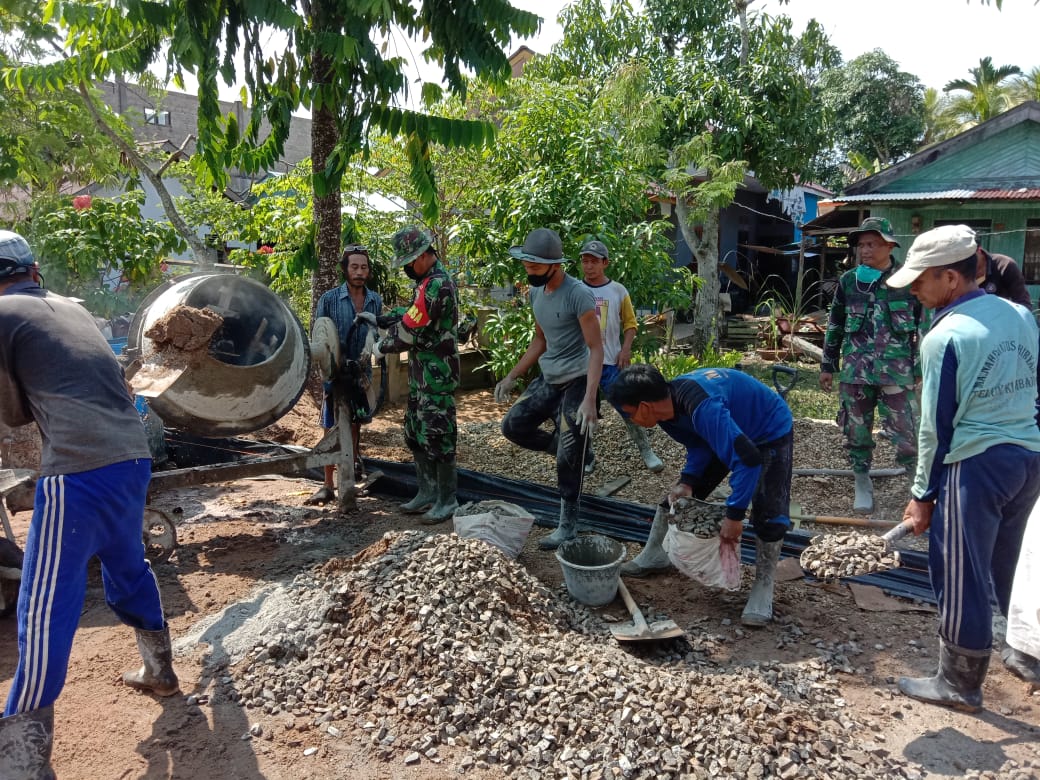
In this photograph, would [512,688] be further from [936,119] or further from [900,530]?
[936,119]

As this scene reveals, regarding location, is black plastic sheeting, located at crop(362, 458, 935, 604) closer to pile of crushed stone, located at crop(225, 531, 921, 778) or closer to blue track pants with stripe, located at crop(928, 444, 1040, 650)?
pile of crushed stone, located at crop(225, 531, 921, 778)

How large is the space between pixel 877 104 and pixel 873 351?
73.3 ft

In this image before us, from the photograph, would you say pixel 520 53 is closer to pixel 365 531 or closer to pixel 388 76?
pixel 388 76

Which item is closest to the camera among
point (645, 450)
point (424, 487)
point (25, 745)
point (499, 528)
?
→ point (25, 745)

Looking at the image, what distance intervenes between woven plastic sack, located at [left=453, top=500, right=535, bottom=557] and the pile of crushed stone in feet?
1.33

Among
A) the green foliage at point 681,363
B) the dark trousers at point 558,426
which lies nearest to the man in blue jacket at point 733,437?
the dark trousers at point 558,426

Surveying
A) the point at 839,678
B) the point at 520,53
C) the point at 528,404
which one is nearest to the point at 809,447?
the point at 528,404

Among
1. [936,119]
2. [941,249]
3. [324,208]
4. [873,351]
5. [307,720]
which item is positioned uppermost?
[936,119]

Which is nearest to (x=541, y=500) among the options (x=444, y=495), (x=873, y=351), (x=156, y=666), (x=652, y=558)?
(x=444, y=495)

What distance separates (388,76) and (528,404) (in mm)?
2572

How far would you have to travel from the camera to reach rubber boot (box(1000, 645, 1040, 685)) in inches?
119

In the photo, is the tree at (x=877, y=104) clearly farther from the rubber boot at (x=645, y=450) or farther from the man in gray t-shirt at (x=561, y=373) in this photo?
the man in gray t-shirt at (x=561, y=373)

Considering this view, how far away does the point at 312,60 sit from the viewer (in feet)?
19.6

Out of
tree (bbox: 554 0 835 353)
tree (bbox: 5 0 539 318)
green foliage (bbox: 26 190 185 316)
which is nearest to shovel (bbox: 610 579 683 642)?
tree (bbox: 5 0 539 318)
